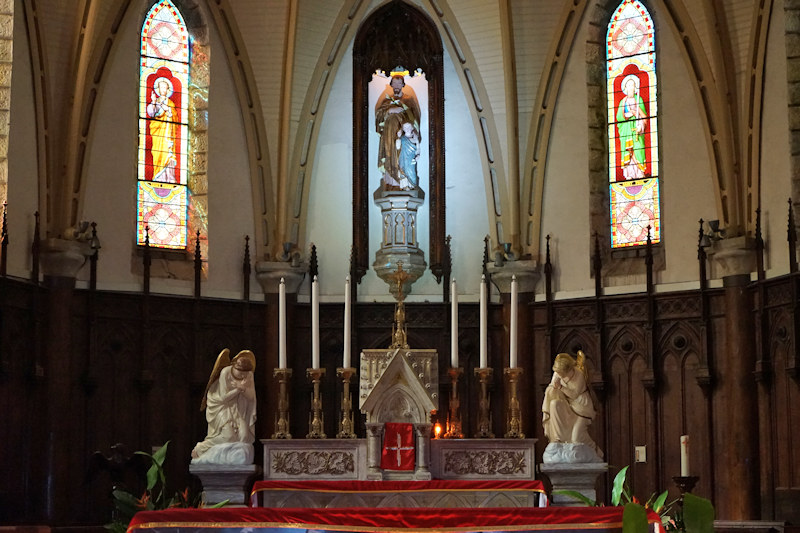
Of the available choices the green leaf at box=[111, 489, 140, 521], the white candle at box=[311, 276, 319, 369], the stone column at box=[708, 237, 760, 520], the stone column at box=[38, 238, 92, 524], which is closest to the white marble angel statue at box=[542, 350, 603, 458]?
the white candle at box=[311, 276, 319, 369]

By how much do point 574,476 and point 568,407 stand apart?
2.65ft

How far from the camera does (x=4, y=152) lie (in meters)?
17.1

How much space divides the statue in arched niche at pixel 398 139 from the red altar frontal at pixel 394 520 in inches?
436

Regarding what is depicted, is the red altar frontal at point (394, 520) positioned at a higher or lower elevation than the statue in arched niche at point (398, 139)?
lower

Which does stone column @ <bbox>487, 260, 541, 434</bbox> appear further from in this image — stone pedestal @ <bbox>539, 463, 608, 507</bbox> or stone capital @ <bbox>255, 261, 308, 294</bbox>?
stone pedestal @ <bbox>539, 463, 608, 507</bbox>

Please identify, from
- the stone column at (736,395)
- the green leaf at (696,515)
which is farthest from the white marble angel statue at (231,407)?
the stone column at (736,395)

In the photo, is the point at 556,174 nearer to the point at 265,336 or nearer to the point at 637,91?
the point at 637,91

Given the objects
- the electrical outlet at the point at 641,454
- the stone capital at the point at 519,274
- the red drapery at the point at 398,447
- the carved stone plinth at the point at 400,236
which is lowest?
the electrical outlet at the point at 641,454

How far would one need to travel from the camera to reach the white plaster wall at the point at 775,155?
1753cm

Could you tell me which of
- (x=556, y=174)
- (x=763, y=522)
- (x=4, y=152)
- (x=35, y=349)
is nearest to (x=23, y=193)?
(x=4, y=152)

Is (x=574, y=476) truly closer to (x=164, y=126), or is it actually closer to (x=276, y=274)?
(x=276, y=274)

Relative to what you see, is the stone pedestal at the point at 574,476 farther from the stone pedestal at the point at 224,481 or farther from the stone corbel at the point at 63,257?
the stone corbel at the point at 63,257

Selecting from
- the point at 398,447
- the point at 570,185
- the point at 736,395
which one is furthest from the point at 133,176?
the point at 736,395

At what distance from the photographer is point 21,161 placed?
687 inches
